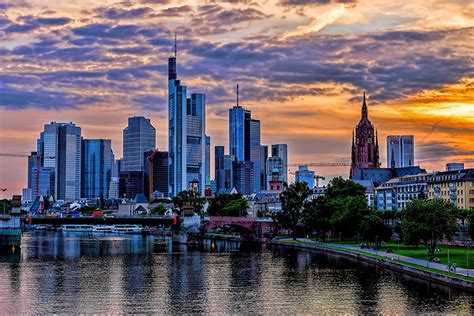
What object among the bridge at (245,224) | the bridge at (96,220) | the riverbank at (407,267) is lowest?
the riverbank at (407,267)

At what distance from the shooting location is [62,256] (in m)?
137

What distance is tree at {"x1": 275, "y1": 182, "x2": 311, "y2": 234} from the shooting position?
18625cm

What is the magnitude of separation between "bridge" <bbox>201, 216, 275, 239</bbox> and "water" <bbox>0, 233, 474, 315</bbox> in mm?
62464

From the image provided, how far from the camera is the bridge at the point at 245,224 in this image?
631ft

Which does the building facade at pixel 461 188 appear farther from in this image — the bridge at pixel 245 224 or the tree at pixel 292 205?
the bridge at pixel 245 224

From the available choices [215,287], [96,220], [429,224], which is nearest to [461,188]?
[429,224]

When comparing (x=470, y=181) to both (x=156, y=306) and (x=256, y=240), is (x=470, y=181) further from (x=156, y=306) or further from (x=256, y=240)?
(x=156, y=306)

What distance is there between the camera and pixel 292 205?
187875 mm

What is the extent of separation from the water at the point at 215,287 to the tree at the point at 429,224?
Answer: 350 inches

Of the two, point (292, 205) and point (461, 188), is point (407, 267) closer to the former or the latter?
point (292, 205)

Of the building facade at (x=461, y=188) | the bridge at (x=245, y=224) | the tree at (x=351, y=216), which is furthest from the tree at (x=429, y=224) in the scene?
the bridge at (x=245, y=224)

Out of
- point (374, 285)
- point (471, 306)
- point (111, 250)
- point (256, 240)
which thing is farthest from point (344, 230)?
point (471, 306)

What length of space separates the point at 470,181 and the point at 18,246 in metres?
112

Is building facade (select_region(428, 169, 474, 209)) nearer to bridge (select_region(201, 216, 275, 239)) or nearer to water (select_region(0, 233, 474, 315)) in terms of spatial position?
bridge (select_region(201, 216, 275, 239))
